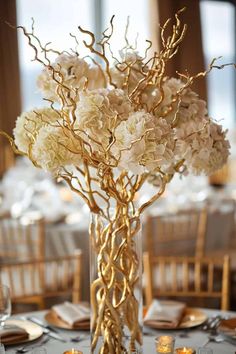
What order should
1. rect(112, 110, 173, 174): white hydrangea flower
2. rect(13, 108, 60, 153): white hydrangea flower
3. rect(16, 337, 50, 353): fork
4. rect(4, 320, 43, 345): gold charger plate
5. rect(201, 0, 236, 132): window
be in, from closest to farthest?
rect(112, 110, 173, 174): white hydrangea flower < rect(13, 108, 60, 153): white hydrangea flower < rect(16, 337, 50, 353): fork < rect(4, 320, 43, 345): gold charger plate < rect(201, 0, 236, 132): window

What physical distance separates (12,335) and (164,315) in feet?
1.75

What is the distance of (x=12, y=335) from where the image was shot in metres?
2.28

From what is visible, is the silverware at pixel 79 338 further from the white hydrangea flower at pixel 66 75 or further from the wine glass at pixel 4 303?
the white hydrangea flower at pixel 66 75

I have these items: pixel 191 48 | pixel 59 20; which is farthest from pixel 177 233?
pixel 191 48

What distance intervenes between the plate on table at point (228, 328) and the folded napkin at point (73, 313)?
46cm

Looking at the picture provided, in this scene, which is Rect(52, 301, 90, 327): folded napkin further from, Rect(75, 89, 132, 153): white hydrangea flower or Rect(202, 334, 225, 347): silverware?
Rect(75, 89, 132, 153): white hydrangea flower

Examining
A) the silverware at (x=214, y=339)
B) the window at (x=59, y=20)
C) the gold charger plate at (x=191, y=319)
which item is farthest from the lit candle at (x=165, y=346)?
the window at (x=59, y=20)

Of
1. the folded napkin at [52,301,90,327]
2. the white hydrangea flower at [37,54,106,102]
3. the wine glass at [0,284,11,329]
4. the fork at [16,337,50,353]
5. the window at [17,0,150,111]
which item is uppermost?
the window at [17,0,150,111]

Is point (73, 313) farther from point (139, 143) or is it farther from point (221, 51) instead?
point (221, 51)

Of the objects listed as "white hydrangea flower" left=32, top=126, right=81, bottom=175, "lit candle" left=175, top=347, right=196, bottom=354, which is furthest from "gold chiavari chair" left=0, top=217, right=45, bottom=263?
"white hydrangea flower" left=32, top=126, right=81, bottom=175

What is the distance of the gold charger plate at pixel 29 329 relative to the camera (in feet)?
7.45

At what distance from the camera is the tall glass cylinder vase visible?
194 centimetres

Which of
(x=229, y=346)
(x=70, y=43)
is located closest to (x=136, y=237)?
(x=229, y=346)

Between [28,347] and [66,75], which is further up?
[66,75]
